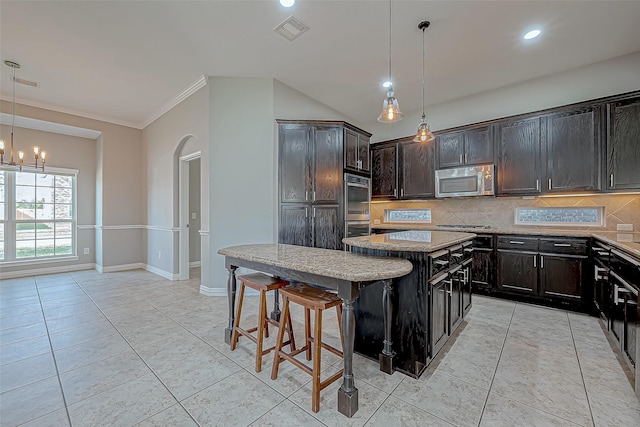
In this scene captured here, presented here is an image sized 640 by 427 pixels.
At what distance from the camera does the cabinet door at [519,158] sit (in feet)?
11.6

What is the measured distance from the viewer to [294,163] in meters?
3.89

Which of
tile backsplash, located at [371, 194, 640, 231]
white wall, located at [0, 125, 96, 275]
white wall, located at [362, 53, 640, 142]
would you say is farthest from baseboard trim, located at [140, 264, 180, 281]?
white wall, located at [362, 53, 640, 142]

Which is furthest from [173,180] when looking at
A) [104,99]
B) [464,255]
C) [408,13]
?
[464,255]

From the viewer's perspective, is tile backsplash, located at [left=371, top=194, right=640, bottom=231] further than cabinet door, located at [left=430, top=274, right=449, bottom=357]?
Yes

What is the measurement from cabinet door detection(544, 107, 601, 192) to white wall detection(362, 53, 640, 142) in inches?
18.0

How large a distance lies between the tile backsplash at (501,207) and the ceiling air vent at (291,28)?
3.30 m

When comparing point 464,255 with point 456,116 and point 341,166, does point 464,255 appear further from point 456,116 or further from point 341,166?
point 456,116

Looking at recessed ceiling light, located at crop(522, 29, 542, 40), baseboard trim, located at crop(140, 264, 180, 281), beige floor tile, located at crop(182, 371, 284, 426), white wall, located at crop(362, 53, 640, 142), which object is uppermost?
recessed ceiling light, located at crop(522, 29, 542, 40)

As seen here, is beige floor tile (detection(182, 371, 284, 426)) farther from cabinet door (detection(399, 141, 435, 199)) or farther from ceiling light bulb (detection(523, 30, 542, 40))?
ceiling light bulb (detection(523, 30, 542, 40))

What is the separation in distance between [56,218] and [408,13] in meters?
7.06

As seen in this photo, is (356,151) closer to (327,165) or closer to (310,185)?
(327,165)

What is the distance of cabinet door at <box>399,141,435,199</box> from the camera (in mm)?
4445

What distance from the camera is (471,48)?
310cm

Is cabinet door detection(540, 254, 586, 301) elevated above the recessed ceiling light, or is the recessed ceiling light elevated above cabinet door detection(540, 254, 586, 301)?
the recessed ceiling light
